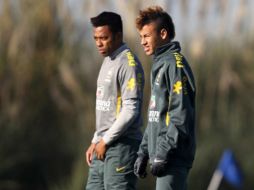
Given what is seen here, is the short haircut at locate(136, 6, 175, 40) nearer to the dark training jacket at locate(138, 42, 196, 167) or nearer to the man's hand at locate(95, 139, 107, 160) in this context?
the dark training jacket at locate(138, 42, 196, 167)

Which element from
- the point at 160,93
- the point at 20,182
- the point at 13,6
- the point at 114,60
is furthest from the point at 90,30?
the point at 160,93

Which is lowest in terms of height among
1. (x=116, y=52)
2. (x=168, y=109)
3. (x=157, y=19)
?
(x=168, y=109)

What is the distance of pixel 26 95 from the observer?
37.2 feet

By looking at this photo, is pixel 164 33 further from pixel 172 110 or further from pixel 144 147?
pixel 144 147

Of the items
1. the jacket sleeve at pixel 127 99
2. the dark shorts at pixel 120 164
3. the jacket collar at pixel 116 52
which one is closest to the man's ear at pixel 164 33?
the jacket sleeve at pixel 127 99

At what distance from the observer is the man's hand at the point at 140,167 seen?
563cm

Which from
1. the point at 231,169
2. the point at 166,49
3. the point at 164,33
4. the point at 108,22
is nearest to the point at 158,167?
the point at 166,49

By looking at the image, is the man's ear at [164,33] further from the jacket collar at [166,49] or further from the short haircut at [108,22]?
the short haircut at [108,22]

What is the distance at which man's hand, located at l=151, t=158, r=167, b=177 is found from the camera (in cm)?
525

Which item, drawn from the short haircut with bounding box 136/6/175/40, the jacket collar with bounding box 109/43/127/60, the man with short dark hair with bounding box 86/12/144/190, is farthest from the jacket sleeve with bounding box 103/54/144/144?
the short haircut with bounding box 136/6/175/40

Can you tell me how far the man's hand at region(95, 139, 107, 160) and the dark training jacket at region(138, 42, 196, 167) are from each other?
57 centimetres

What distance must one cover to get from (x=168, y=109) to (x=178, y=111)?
0.31 ft

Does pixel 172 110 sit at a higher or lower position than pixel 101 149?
higher

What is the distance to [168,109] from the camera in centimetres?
532
